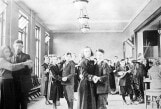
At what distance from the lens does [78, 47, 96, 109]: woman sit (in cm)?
438

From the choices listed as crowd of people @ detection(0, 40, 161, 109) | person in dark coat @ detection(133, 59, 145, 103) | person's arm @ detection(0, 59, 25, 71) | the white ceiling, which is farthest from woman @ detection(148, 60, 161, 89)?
person's arm @ detection(0, 59, 25, 71)

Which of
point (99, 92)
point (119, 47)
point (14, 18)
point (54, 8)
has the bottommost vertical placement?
point (99, 92)

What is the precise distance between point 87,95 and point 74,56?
1.70 metres

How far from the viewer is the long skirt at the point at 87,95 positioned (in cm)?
438

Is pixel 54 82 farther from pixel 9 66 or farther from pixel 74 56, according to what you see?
pixel 9 66

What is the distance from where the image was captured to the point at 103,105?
4.48m

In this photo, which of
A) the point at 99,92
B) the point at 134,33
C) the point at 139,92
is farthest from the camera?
the point at 134,33

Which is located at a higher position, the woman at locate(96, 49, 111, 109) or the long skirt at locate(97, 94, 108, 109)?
the woman at locate(96, 49, 111, 109)

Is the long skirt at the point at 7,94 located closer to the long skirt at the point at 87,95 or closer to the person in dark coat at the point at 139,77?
the long skirt at the point at 87,95

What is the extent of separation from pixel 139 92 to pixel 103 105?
166 inches

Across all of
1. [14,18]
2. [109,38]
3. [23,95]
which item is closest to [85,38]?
[109,38]

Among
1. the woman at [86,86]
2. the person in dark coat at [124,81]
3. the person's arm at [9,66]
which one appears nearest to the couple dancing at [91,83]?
the woman at [86,86]

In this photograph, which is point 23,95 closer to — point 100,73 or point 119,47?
point 100,73

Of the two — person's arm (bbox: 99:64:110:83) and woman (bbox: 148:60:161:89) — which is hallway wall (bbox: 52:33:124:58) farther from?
person's arm (bbox: 99:64:110:83)
